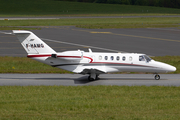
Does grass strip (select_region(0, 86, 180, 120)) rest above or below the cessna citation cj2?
below

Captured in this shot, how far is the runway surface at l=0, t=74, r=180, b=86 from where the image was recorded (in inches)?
943

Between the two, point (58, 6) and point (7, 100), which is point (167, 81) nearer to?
point (7, 100)

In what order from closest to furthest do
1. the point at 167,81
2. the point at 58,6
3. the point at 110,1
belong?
the point at 167,81 < the point at 58,6 < the point at 110,1

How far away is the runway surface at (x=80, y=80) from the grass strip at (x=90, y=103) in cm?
288

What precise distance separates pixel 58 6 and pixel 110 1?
32784 millimetres

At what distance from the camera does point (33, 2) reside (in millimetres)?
164375

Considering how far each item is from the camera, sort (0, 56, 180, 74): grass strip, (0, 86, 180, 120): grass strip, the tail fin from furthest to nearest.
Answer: (0, 56, 180, 74): grass strip
the tail fin
(0, 86, 180, 120): grass strip

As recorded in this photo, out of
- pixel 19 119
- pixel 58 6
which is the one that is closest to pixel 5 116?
pixel 19 119

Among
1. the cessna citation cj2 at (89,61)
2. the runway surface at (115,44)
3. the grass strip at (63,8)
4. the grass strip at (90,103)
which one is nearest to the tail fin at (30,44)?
the cessna citation cj2 at (89,61)

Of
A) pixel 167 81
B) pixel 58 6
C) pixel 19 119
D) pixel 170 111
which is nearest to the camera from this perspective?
pixel 19 119

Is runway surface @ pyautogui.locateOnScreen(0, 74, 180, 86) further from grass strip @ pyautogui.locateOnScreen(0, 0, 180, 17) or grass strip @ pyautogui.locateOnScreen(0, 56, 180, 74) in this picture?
grass strip @ pyautogui.locateOnScreen(0, 0, 180, 17)

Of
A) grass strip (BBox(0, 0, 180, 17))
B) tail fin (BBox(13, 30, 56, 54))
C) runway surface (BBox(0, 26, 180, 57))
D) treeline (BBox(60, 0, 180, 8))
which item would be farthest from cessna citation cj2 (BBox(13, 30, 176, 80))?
treeline (BBox(60, 0, 180, 8))

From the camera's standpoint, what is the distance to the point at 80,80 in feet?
83.8

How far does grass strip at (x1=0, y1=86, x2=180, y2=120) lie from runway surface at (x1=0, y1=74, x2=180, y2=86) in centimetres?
288
